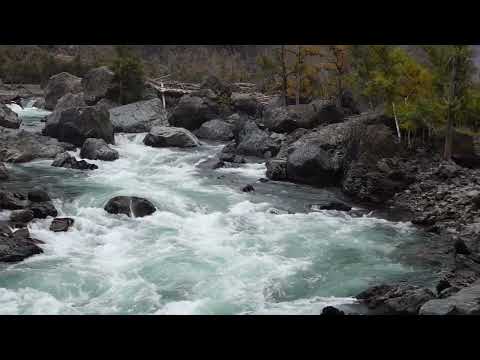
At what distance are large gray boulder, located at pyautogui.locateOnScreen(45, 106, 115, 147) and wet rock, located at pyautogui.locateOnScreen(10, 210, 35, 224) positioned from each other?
11.0 metres

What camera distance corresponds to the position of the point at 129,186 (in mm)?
18891

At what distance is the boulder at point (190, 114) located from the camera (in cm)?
3152

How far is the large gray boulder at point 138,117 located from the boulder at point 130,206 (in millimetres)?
14517

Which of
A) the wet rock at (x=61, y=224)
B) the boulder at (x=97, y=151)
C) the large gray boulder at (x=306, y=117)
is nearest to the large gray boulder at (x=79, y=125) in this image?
the boulder at (x=97, y=151)

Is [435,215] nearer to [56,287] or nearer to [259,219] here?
[259,219]

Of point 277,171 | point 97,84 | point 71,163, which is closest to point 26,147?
point 71,163

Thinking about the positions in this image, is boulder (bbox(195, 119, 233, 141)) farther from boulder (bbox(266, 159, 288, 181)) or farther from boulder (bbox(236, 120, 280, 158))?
boulder (bbox(266, 159, 288, 181))

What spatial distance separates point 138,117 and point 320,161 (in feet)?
46.2

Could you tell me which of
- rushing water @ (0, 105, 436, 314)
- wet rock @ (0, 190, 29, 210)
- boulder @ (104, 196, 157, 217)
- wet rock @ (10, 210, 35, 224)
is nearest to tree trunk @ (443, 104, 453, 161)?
rushing water @ (0, 105, 436, 314)

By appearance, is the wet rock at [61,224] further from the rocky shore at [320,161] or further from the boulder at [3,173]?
the boulder at [3,173]

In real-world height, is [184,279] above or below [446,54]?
below

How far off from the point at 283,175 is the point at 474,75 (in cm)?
801

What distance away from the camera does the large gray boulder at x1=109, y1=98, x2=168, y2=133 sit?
2993 cm
